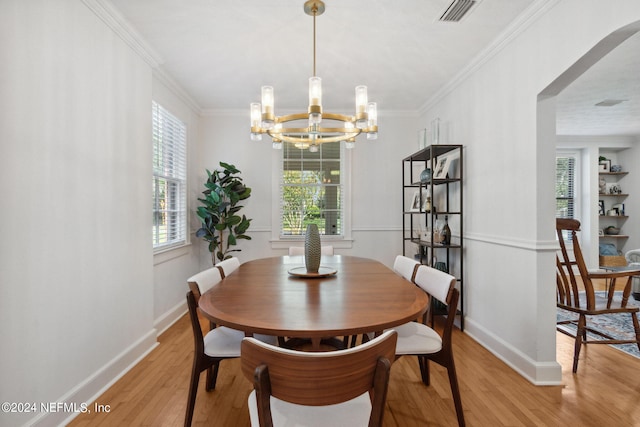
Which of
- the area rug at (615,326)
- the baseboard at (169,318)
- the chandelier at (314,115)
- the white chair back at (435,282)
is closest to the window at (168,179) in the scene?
the baseboard at (169,318)

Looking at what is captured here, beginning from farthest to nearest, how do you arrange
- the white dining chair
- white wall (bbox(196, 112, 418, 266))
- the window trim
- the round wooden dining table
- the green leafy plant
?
the window trim → white wall (bbox(196, 112, 418, 266)) → the green leafy plant → the white dining chair → the round wooden dining table

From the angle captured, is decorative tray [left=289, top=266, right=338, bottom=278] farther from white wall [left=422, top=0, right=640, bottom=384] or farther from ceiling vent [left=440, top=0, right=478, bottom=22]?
ceiling vent [left=440, top=0, right=478, bottom=22]

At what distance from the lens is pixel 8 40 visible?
1563mm

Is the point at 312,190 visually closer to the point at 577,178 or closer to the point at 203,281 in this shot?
the point at 203,281

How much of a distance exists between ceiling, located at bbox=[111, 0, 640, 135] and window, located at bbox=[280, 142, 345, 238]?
78 centimetres

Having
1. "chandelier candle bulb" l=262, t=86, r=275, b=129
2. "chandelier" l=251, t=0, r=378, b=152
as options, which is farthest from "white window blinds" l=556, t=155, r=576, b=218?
"chandelier candle bulb" l=262, t=86, r=275, b=129

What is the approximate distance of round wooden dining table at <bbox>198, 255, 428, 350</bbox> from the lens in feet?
4.15

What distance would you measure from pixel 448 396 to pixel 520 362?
757 millimetres

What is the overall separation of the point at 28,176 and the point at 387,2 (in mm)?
2405

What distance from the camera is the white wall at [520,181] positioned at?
2117mm

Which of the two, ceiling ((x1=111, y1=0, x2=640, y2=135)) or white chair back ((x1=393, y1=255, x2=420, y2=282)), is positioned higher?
ceiling ((x1=111, y1=0, x2=640, y2=135))

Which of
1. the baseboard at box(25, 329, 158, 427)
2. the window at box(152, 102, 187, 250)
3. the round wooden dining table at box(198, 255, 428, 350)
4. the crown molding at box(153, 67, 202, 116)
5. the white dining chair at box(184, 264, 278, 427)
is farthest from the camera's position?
the window at box(152, 102, 187, 250)

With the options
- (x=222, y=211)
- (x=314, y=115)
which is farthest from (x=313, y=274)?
(x=222, y=211)

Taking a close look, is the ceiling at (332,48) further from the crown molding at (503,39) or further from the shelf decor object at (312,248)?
the shelf decor object at (312,248)
